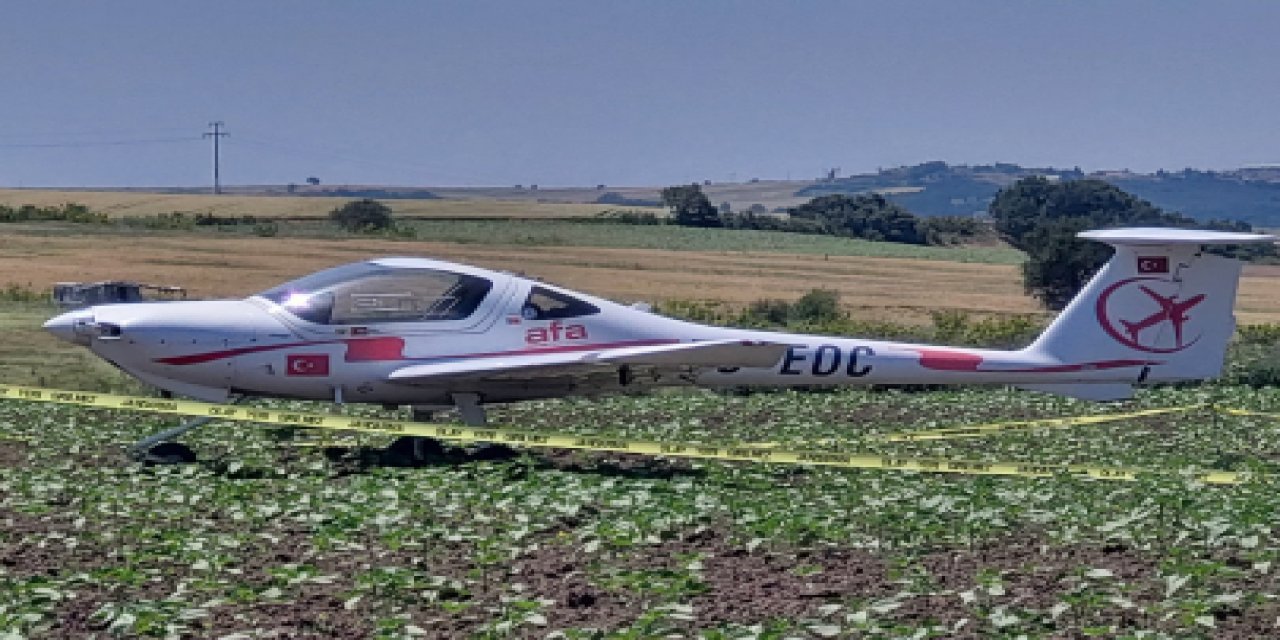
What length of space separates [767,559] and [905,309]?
49.4 metres

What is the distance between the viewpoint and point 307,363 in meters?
15.7

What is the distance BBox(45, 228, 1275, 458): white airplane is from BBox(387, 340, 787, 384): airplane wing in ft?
0.06

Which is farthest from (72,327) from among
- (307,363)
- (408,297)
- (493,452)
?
(493,452)

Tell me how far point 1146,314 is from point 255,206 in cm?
7818

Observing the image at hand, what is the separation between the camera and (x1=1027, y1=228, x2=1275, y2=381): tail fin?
16.9 m

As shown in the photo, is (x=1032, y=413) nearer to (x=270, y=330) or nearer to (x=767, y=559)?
(x=270, y=330)

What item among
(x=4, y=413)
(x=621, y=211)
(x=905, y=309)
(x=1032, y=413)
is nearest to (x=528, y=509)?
(x=4, y=413)

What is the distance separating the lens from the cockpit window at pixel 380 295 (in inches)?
620

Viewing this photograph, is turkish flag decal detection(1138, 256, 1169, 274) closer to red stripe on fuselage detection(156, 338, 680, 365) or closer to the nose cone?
red stripe on fuselage detection(156, 338, 680, 365)

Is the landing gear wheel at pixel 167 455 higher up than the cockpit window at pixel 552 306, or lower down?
lower down

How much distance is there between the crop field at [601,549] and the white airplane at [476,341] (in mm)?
760

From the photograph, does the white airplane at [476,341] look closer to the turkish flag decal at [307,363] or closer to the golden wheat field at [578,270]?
the turkish flag decal at [307,363]

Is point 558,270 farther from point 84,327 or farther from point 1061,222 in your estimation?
point 84,327

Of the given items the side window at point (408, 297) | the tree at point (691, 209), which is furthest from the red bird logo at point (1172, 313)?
the tree at point (691, 209)
